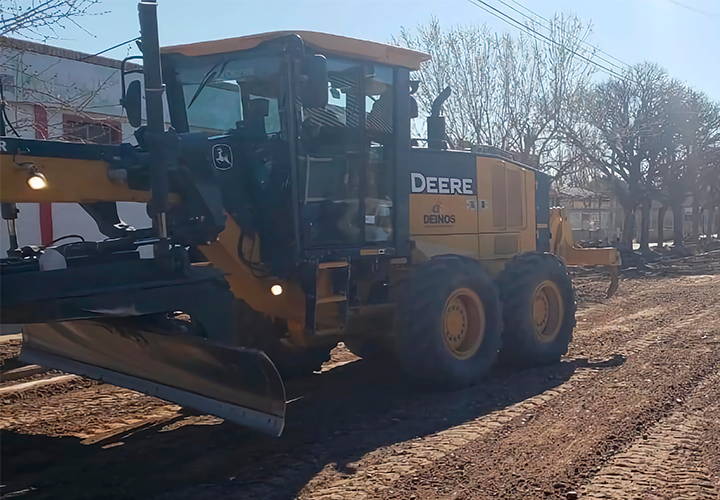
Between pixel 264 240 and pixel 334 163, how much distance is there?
95cm

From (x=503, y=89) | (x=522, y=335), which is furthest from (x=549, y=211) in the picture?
(x=503, y=89)

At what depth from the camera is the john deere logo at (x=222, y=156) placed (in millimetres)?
5961

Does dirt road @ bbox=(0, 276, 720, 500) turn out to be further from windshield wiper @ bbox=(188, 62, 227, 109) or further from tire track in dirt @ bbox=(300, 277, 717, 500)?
windshield wiper @ bbox=(188, 62, 227, 109)

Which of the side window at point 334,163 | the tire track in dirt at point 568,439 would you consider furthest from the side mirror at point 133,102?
the tire track in dirt at point 568,439

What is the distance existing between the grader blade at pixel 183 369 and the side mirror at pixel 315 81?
1.98 metres

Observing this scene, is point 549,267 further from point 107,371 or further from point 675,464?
point 107,371

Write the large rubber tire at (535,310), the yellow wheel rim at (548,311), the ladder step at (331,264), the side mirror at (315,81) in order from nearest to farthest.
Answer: the side mirror at (315,81) → the ladder step at (331,264) → the large rubber tire at (535,310) → the yellow wheel rim at (548,311)

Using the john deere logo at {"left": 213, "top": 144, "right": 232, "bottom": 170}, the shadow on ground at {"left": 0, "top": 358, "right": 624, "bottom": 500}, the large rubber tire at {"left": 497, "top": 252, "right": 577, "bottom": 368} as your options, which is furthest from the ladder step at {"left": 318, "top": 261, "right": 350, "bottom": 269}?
the large rubber tire at {"left": 497, "top": 252, "right": 577, "bottom": 368}

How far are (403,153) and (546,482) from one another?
351 cm

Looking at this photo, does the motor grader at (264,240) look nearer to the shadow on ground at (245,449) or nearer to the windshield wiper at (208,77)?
the windshield wiper at (208,77)

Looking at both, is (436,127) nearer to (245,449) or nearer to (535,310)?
(535,310)

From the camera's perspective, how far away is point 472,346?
25.0ft

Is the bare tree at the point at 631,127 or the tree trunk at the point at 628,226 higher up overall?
the bare tree at the point at 631,127

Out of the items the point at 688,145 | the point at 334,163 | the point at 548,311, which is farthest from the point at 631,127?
the point at 334,163
